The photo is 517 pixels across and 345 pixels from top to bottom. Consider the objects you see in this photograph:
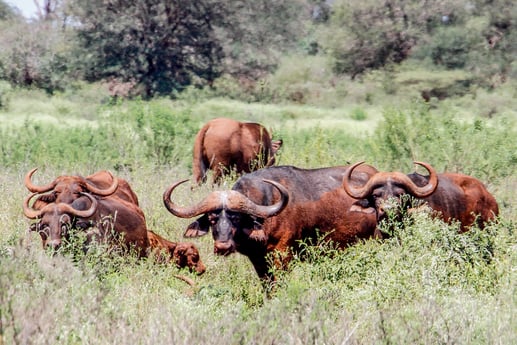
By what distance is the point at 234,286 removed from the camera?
24.1 ft

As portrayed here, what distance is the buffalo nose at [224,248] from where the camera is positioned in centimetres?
688

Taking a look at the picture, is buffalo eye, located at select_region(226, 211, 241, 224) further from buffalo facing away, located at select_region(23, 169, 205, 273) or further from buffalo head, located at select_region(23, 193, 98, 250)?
buffalo head, located at select_region(23, 193, 98, 250)

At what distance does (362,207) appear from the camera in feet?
26.7

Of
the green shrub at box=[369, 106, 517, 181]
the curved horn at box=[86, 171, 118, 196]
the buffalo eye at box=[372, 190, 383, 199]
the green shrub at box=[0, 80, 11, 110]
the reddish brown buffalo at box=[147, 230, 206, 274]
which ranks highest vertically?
the buffalo eye at box=[372, 190, 383, 199]

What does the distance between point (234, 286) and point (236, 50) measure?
27992mm

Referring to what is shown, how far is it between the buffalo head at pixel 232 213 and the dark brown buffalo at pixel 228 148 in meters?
5.01

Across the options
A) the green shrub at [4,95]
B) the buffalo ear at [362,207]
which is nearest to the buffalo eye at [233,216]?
the buffalo ear at [362,207]

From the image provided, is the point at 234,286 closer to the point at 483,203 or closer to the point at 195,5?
the point at 483,203

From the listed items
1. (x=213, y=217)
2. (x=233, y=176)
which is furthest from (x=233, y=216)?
(x=233, y=176)

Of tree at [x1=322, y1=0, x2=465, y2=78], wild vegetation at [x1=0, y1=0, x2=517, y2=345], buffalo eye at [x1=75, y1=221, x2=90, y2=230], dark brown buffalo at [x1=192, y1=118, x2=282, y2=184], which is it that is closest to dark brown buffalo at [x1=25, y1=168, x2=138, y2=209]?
buffalo eye at [x1=75, y1=221, x2=90, y2=230]

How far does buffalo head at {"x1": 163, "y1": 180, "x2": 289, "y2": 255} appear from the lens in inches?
278

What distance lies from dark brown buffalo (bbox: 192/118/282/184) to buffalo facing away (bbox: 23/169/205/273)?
3.89 metres

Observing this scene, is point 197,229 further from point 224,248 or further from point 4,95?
point 4,95

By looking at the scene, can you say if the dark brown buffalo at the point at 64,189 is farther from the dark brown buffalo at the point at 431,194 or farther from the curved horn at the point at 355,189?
the dark brown buffalo at the point at 431,194
